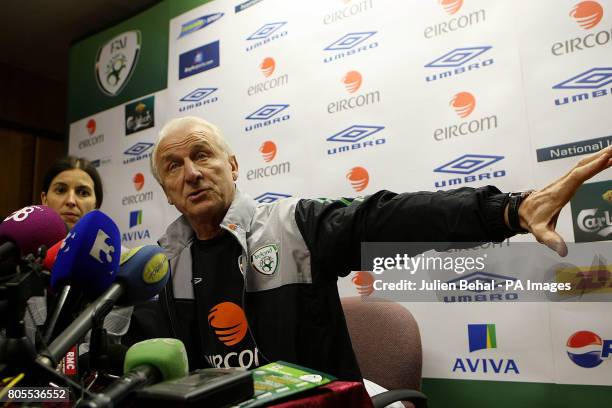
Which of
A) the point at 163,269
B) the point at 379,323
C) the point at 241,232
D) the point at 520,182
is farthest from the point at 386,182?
the point at 163,269

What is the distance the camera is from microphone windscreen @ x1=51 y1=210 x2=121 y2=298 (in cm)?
56

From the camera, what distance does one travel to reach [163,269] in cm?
67

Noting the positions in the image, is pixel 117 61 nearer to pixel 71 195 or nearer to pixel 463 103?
pixel 71 195

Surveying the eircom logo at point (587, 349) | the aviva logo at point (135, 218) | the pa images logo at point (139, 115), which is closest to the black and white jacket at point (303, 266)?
the eircom logo at point (587, 349)

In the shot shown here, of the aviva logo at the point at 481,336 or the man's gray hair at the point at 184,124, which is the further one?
the aviva logo at the point at 481,336

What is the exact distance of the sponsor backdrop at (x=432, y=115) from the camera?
1.58 m

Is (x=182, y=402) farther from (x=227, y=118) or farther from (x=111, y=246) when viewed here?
(x=227, y=118)

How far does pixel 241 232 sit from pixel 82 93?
2.80m

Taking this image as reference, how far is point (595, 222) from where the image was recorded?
153 cm

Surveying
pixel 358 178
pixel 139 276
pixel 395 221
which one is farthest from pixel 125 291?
pixel 358 178

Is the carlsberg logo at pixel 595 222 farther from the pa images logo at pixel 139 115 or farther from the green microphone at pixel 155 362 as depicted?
the pa images logo at pixel 139 115

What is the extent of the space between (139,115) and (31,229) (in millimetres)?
2579

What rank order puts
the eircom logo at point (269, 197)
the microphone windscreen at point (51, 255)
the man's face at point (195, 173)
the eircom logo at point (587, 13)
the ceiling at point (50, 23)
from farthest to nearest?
the ceiling at point (50, 23) → the eircom logo at point (269, 197) → the eircom logo at point (587, 13) → the man's face at point (195, 173) → the microphone windscreen at point (51, 255)

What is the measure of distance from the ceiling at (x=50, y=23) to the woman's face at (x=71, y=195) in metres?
1.58
